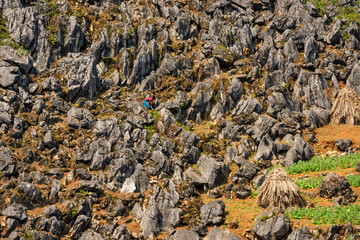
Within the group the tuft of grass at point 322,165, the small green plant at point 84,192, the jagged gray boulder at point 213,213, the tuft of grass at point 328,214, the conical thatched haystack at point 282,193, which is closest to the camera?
the tuft of grass at point 328,214

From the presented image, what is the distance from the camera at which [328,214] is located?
66.6ft

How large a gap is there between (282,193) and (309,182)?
152 inches

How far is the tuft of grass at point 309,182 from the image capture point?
24.5 m

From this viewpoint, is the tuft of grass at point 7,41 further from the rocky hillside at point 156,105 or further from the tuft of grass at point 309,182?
the tuft of grass at point 309,182

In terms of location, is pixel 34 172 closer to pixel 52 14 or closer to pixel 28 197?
pixel 28 197

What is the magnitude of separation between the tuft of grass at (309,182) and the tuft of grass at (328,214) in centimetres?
304

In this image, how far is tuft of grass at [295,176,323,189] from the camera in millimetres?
24475

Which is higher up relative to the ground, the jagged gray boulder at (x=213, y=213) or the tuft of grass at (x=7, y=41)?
the tuft of grass at (x=7, y=41)

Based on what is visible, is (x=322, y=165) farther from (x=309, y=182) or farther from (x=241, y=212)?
(x=241, y=212)

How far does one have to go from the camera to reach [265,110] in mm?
33312

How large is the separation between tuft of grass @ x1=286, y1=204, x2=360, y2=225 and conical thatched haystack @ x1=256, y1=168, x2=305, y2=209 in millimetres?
706

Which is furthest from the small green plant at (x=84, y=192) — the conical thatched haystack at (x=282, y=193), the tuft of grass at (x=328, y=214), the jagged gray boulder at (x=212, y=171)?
the tuft of grass at (x=328, y=214)

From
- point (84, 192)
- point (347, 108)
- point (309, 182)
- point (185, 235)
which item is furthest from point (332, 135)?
point (84, 192)

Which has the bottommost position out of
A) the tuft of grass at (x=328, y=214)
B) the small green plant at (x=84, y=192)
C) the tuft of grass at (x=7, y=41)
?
the small green plant at (x=84, y=192)
